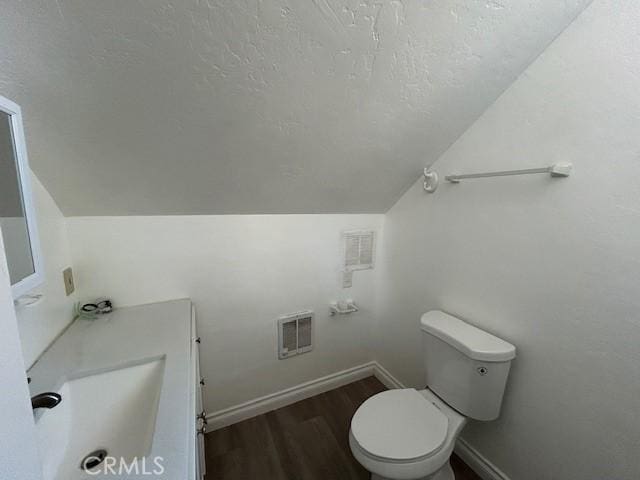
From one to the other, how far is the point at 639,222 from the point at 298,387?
188 centimetres

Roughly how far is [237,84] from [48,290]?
1.03 meters

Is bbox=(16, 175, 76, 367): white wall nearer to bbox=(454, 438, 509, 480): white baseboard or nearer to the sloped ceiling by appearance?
the sloped ceiling

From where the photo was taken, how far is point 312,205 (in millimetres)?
1621

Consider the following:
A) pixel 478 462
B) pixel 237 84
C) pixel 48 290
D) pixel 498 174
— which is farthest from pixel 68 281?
pixel 478 462

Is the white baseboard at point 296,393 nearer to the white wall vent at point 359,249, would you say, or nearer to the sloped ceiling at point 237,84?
the white wall vent at point 359,249

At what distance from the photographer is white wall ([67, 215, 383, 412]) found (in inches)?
51.6

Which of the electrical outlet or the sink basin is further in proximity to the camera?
the electrical outlet

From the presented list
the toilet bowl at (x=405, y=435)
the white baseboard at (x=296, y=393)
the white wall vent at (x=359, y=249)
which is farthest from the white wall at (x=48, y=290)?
the white wall vent at (x=359, y=249)

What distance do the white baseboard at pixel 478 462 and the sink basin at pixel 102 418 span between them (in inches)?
61.0

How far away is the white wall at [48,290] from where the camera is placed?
89 cm

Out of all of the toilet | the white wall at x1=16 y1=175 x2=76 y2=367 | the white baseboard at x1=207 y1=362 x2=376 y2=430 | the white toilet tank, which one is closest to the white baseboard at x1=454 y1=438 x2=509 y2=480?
the toilet

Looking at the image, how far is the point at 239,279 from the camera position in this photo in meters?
1.58

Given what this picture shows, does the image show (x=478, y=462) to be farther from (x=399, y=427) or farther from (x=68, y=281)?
(x=68, y=281)

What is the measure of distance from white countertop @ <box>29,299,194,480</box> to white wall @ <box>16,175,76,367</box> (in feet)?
0.16
